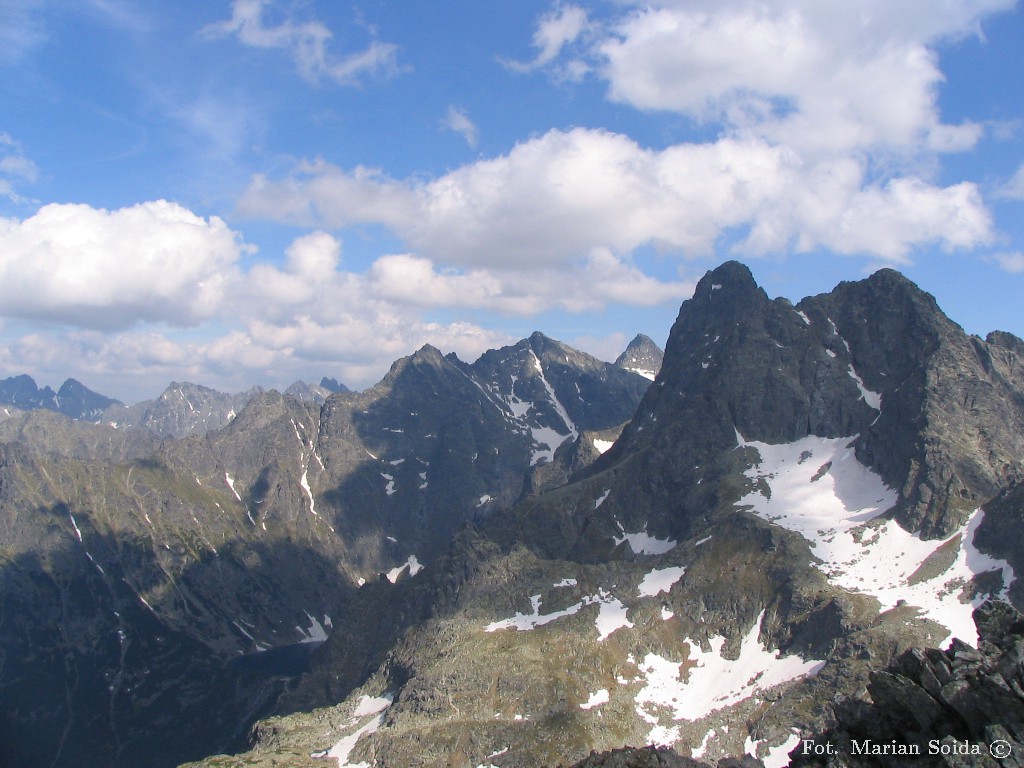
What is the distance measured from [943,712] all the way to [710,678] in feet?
511

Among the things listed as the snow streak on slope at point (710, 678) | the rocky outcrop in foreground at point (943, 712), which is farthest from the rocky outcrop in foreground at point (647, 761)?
the snow streak on slope at point (710, 678)

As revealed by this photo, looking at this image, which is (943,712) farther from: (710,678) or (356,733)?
(356,733)

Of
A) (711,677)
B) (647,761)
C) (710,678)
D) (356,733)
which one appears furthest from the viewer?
(711,677)

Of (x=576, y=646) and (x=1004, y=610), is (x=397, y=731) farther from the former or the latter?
(x=1004, y=610)

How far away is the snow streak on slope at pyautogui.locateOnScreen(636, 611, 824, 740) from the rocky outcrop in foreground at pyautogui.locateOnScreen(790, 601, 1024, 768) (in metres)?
133

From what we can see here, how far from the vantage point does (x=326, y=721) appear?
→ 19538cm

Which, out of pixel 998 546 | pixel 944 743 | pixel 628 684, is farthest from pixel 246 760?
pixel 998 546

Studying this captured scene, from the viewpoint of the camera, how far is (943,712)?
4384cm

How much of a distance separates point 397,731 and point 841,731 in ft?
487

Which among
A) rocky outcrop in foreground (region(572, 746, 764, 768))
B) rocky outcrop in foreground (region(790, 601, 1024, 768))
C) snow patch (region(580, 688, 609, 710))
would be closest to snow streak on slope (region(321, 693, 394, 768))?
snow patch (region(580, 688, 609, 710))

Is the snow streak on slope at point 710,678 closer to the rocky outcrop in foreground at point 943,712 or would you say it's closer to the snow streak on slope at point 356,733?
the snow streak on slope at point 356,733

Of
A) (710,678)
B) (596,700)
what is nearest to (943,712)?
(596,700)

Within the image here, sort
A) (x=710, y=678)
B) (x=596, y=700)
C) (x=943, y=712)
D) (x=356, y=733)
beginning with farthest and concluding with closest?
(x=710, y=678) → (x=356, y=733) → (x=596, y=700) → (x=943, y=712)

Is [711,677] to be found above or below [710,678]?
above
